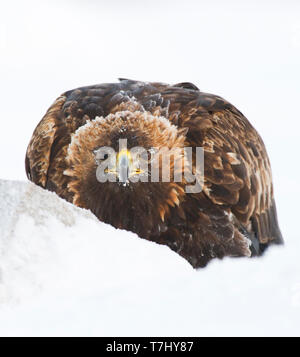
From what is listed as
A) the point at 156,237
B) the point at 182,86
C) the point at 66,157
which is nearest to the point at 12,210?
the point at 66,157

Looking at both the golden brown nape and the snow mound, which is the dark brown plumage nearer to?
the golden brown nape

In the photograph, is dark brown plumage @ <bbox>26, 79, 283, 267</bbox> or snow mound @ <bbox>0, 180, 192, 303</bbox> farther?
dark brown plumage @ <bbox>26, 79, 283, 267</bbox>

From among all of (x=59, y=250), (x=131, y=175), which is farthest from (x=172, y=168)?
→ (x=59, y=250)

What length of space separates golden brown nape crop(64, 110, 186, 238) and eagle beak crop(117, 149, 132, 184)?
65 mm

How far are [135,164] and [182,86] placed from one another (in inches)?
40.7

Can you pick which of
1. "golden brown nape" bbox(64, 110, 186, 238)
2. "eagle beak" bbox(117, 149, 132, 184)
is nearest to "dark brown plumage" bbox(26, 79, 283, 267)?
"golden brown nape" bbox(64, 110, 186, 238)

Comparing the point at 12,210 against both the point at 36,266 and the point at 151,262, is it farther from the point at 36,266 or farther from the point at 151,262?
the point at 151,262

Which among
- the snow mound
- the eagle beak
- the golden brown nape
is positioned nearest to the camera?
the snow mound

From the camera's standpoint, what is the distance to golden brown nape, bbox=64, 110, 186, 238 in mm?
4461

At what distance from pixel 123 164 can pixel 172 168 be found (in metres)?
0.39

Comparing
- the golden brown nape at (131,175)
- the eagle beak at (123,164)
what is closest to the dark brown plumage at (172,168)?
the golden brown nape at (131,175)

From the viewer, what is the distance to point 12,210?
4.02m

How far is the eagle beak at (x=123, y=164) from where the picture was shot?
169 inches

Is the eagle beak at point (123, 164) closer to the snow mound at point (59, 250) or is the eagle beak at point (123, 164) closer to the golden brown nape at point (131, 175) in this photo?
the golden brown nape at point (131, 175)
